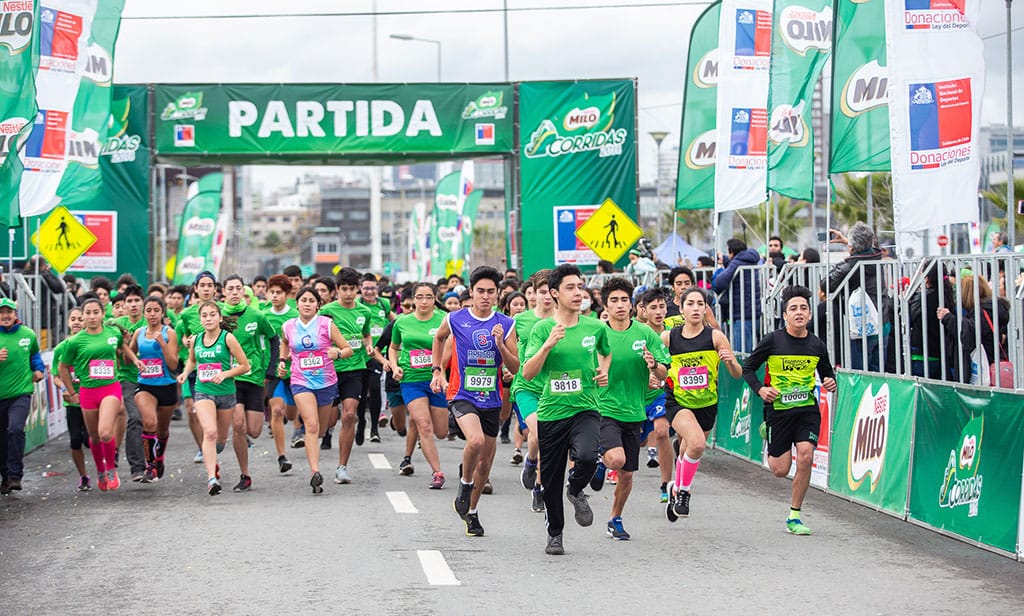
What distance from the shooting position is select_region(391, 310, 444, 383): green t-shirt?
13.2 m

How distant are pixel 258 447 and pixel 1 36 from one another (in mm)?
5803

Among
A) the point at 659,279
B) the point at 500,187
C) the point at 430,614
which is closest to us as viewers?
the point at 430,614

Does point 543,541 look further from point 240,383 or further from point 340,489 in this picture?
point 240,383

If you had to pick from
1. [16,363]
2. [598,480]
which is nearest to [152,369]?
[16,363]

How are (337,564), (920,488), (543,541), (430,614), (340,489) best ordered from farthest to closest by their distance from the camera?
(340,489) → (920,488) → (543,541) → (337,564) → (430,614)

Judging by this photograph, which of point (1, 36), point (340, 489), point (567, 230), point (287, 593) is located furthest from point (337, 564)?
point (567, 230)

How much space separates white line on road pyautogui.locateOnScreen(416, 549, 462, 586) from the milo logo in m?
4.37

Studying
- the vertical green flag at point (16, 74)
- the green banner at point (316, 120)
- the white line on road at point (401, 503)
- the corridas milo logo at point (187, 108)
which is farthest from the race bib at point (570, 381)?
the corridas milo logo at point (187, 108)

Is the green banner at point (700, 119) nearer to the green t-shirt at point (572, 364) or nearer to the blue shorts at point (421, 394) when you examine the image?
the blue shorts at point (421, 394)

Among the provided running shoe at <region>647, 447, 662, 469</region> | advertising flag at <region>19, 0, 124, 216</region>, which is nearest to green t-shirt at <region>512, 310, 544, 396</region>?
running shoe at <region>647, 447, 662, 469</region>

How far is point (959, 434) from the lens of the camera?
34.3ft

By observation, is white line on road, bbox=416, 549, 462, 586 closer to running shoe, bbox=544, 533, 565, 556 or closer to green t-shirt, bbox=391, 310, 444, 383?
running shoe, bbox=544, 533, 565, 556

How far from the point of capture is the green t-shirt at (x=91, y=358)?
43.6 ft

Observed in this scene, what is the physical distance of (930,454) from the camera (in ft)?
35.8
